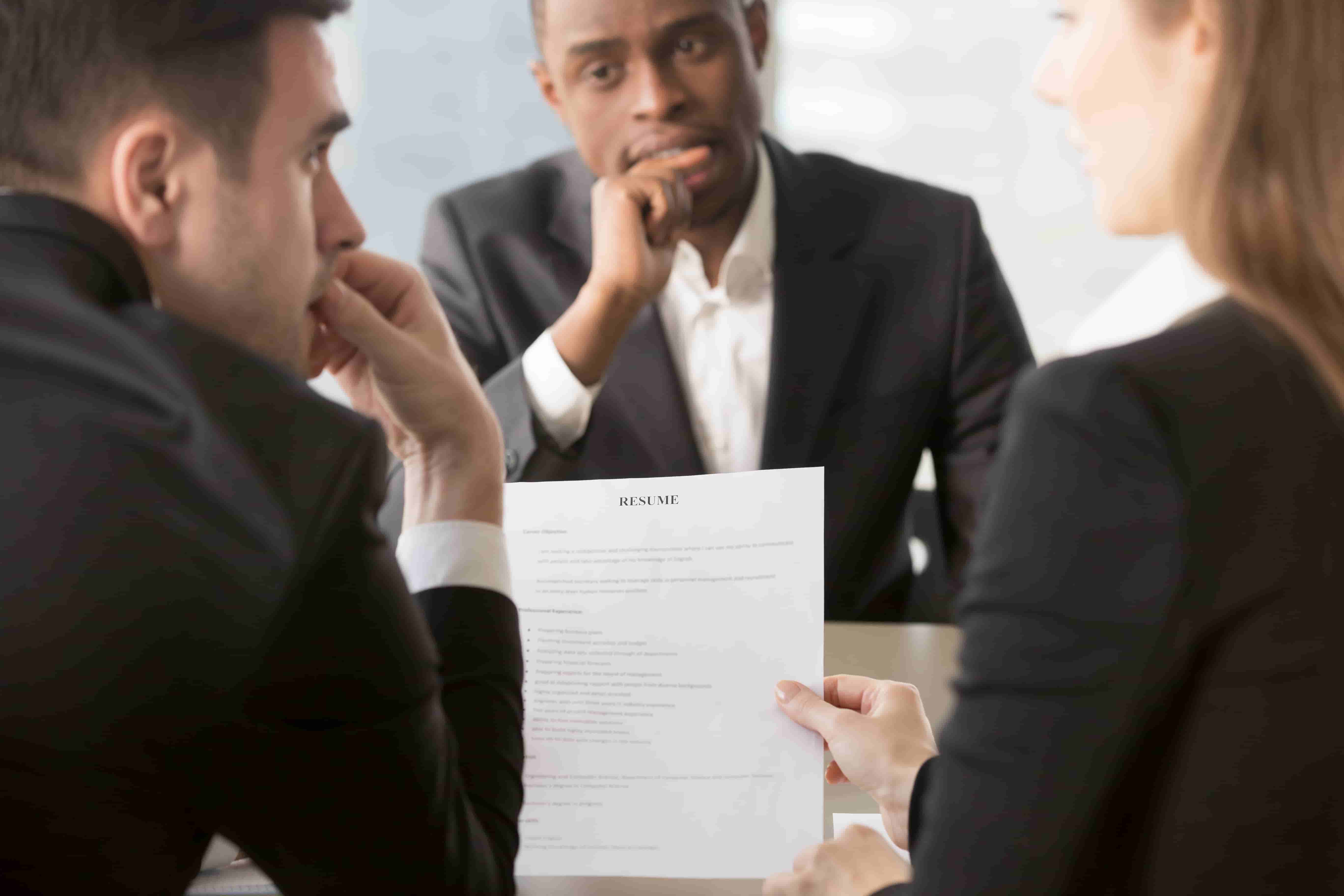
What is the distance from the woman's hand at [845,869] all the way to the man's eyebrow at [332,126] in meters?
0.54

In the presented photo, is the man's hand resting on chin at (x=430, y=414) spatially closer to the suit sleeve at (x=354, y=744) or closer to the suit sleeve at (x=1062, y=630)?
the suit sleeve at (x=354, y=744)

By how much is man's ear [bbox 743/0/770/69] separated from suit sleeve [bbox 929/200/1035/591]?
1.47 feet

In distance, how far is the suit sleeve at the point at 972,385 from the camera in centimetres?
A: 174

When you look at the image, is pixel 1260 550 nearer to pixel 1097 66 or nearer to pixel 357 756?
pixel 1097 66

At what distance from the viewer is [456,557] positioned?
714 mm

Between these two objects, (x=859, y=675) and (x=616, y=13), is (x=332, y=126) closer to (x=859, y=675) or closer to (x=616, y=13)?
(x=859, y=675)

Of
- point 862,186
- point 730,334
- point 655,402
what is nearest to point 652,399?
point 655,402

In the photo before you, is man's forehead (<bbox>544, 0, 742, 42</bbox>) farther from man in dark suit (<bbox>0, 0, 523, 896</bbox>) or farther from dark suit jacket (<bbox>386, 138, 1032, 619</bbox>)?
man in dark suit (<bbox>0, 0, 523, 896</bbox>)

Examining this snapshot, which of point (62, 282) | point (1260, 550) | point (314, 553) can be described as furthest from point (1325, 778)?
point (62, 282)

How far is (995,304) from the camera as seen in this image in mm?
1803

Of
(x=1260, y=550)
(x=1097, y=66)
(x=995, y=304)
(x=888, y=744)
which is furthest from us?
(x=995, y=304)

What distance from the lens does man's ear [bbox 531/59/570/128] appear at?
6.15 feet

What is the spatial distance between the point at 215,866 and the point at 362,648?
40cm

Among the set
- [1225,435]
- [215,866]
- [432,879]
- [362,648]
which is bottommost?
[215,866]
